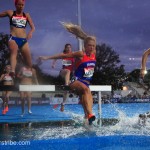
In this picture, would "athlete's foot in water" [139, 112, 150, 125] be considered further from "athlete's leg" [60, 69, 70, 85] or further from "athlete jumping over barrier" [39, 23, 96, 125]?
"athlete's leg" [60, 69, 70, 85]

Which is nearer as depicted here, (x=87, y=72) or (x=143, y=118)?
(x=87, y=72)

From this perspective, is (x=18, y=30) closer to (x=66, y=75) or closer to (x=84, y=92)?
(x=84, y=92)

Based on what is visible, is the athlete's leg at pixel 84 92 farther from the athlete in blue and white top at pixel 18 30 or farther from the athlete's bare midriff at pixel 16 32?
the athlete's bare midriff at pixel 16 32

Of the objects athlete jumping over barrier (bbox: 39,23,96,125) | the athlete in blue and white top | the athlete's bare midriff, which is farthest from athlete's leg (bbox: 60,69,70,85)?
athlete jumping over barrier (bbox: 39,23,96,125)

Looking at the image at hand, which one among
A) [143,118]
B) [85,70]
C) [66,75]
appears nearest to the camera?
[85,70]

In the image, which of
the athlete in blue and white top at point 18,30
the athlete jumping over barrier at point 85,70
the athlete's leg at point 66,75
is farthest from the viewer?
the athlete's leg at point 66,75

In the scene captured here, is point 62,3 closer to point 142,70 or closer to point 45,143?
point 142,70

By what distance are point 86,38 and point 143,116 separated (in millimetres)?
1995

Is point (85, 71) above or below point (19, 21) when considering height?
below

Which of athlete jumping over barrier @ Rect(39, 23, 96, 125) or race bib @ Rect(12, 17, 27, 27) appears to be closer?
athlete jumping over barrier @ Rect(39, 23, 96, 125)

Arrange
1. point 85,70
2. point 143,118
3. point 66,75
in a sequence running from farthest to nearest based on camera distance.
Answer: point 66,75 < point 143,118 < point 85,70

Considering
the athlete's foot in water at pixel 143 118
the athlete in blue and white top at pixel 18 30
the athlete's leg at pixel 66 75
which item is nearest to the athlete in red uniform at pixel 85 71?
the athlete in blue and white top at pixel 18 30

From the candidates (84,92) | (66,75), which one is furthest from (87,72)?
(66,75)

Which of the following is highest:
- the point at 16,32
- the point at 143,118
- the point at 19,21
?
the point at 19,21
